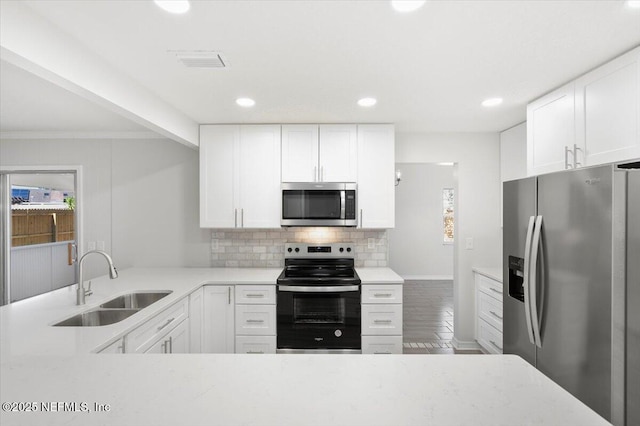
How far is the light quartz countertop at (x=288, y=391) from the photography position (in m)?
0.82

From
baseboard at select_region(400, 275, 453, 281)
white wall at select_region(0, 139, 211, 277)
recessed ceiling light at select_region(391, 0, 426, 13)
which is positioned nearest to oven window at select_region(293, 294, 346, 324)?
white wall at select_region(0, 139, 211, 277)

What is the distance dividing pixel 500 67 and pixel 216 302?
286 cm

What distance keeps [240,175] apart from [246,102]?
86 cm

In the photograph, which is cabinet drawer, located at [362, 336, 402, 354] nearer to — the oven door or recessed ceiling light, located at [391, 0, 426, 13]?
the oven door

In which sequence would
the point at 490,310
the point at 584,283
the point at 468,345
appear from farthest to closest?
the point at 468,345, the point at 490,310, the point at 584,283

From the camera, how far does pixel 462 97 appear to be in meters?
2.58

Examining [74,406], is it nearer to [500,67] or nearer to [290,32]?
[290,32]

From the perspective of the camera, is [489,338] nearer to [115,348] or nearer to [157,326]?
[157,326]

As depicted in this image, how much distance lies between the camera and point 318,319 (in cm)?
307

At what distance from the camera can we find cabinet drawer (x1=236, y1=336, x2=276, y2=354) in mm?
3070

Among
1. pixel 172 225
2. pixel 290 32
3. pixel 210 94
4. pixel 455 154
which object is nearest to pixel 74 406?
pixel 290 32

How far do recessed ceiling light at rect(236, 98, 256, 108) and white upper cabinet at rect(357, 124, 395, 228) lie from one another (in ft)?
3.72

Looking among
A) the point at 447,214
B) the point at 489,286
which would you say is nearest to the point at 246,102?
the point at 489,286

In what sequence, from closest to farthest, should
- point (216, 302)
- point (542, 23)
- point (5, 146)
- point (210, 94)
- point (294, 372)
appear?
1. point (294, 372)
2. point (542, 23)
3. point (210, 94)
4. point (216, 302)
5. point (5, 146)
